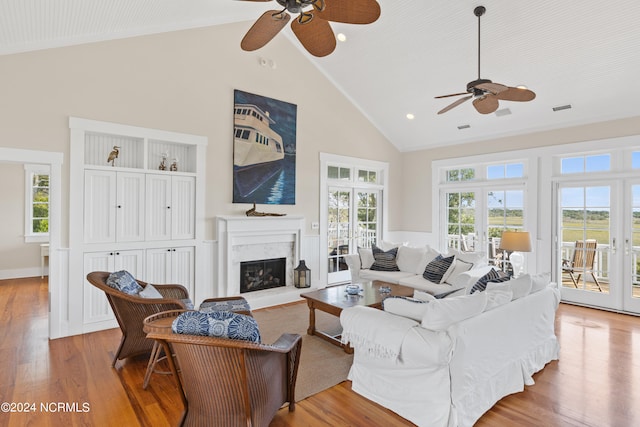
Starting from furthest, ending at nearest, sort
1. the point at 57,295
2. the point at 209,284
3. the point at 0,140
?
the point at 209,284
the point at 57,295
the point at 0,140

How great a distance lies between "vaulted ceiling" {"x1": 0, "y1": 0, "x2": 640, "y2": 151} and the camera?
3.73 m

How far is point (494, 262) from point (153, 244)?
19.0ft

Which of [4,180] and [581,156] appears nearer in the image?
[581,156]

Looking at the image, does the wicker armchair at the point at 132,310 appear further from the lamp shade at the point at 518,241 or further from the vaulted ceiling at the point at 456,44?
the lamp shade at the point at 518,241

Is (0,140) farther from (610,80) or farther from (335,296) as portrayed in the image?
(610,80)

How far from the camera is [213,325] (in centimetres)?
194

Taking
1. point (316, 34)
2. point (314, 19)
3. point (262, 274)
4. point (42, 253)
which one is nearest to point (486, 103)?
point (316, 34)

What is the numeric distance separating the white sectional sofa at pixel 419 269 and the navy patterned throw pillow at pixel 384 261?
0.06 meters

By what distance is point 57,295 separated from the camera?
156 inches

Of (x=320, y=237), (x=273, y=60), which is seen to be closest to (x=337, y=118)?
(x=273, y=60)

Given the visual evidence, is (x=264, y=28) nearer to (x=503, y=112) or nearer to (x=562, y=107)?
(x=503, y=112)

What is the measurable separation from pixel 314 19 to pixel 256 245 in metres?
3.68

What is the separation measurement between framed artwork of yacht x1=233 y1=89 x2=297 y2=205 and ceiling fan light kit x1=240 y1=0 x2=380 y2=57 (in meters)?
2.46

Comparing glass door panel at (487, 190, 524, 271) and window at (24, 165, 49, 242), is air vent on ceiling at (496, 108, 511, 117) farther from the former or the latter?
window at (24, 165, 49, 242)
